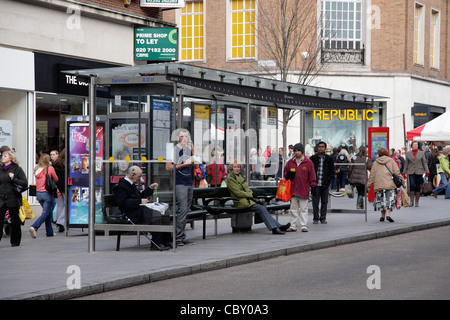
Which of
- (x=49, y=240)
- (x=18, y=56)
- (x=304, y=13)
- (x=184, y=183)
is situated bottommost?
(x=49, y=240)

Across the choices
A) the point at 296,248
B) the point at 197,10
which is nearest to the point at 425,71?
the point at 197,10

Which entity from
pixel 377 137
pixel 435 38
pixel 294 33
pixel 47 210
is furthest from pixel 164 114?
pixel 435 38

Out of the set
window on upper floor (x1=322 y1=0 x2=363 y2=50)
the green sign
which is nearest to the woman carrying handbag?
the green sign

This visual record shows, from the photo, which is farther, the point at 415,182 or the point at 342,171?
the point at 342,171

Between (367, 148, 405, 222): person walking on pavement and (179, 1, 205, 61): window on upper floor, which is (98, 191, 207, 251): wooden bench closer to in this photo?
(367, 148, 405, 222): person walking on pavement

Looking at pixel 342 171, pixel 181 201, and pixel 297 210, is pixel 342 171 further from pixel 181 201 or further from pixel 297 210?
pixel 181 201

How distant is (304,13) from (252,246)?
23064 millimetres

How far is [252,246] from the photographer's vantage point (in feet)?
42.3

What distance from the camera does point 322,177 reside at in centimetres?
1748

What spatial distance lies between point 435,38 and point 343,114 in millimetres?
23356

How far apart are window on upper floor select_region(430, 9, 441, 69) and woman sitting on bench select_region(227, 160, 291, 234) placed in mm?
27308

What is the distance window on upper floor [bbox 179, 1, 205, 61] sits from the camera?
3662 centimetres
